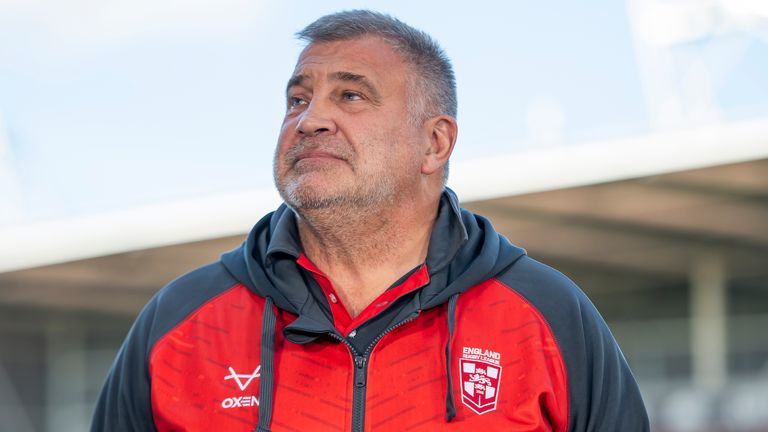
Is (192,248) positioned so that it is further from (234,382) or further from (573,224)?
(234,382)

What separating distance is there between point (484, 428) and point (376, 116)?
0.73 m

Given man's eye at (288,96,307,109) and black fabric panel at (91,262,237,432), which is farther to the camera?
man's eye at (288,96,307,109)

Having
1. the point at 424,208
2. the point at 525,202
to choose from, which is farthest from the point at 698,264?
the point at 424,208

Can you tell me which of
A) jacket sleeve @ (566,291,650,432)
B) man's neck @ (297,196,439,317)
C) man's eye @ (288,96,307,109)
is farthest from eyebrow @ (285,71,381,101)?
jacket sleeve @ (566,291,650,432)

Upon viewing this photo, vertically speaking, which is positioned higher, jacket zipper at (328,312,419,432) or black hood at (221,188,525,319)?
black hood at (221,188,525,319)

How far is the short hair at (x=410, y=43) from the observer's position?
2.68 meters

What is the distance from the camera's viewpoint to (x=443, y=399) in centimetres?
240

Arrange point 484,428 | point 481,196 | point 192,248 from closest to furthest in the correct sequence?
point 484,428 → point 481,196 → point 192,248

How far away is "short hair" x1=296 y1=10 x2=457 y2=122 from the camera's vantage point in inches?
106

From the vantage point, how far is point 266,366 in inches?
95.5

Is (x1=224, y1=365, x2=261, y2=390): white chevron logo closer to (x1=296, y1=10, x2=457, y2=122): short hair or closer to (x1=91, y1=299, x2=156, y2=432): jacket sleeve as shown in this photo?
(x1=91, y1=299, x2=156, y2=432): jacket sleeve

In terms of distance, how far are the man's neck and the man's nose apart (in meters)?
0.19

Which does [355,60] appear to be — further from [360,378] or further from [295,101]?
[360,378]

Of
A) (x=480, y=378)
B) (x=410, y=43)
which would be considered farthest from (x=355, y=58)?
(x=480, y=378)
